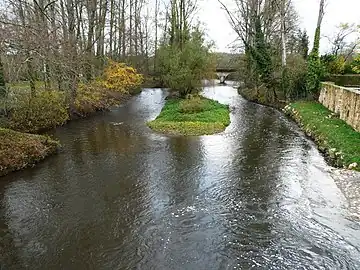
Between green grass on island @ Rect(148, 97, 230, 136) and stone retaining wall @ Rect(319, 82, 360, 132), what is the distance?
20.1ft

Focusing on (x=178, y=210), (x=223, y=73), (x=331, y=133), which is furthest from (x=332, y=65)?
(x=223, y=73)

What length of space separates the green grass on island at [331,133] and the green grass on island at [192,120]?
4.47 m

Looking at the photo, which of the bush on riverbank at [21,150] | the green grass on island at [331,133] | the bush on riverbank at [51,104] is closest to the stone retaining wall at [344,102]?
the green grass on island at [331,133]

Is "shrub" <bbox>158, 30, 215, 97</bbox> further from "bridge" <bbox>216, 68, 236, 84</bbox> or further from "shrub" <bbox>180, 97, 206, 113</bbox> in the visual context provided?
"bridge" <bbox>216, 68, 236, 84</bbox>

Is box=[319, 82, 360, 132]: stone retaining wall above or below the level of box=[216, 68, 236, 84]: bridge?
below

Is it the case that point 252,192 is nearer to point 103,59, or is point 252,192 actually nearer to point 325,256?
point 325,256

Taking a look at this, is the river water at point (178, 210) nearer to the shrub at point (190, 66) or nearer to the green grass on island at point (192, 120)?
the green grass on island at point (192, 120)

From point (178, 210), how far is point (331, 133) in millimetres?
9596

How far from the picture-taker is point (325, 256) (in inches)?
271

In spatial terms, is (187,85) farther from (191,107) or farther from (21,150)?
(21,150)

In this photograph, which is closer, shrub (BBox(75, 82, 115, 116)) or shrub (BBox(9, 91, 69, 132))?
shrub (BBox(9, 91, 69, 132))

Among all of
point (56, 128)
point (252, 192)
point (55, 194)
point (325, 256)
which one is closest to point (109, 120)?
point (56, 128)

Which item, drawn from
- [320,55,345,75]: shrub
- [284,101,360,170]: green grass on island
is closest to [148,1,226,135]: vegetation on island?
[284,101,360,170]: green grass on island

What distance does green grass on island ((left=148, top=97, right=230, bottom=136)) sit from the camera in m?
18.2
